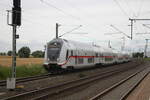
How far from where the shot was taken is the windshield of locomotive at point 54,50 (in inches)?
1072

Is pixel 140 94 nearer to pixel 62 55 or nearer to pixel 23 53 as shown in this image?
pixel 62 55

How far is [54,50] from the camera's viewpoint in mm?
27500

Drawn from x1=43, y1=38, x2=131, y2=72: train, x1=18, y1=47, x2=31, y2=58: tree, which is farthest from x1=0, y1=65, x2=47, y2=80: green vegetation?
x1=18, y1=47, x2=31, y2=58: tree

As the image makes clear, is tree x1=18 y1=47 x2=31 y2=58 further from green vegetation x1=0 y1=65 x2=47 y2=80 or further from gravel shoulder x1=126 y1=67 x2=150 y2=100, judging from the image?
gravel shoulder x1=126 y1=67 x2=150 y2=100

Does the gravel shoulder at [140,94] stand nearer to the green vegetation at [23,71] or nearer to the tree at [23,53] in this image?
the green vegetation at [23,71]

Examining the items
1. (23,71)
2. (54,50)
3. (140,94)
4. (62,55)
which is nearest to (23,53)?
(23,71)

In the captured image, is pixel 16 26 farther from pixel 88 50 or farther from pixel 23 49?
pixel 23 49

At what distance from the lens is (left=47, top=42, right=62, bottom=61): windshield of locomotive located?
27219 millimetres

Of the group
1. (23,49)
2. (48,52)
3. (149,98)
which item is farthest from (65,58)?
(23,49)

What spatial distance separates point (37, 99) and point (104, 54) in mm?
33639

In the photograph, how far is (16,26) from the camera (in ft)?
53.8

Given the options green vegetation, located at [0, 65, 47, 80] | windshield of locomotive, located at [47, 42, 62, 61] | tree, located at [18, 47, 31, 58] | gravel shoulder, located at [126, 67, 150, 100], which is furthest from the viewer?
tree, located at [18, 47, 31, 58]

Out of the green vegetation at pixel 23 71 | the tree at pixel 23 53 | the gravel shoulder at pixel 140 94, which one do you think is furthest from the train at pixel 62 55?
the tree at pixel 23 53

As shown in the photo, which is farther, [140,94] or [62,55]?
[62,55]
